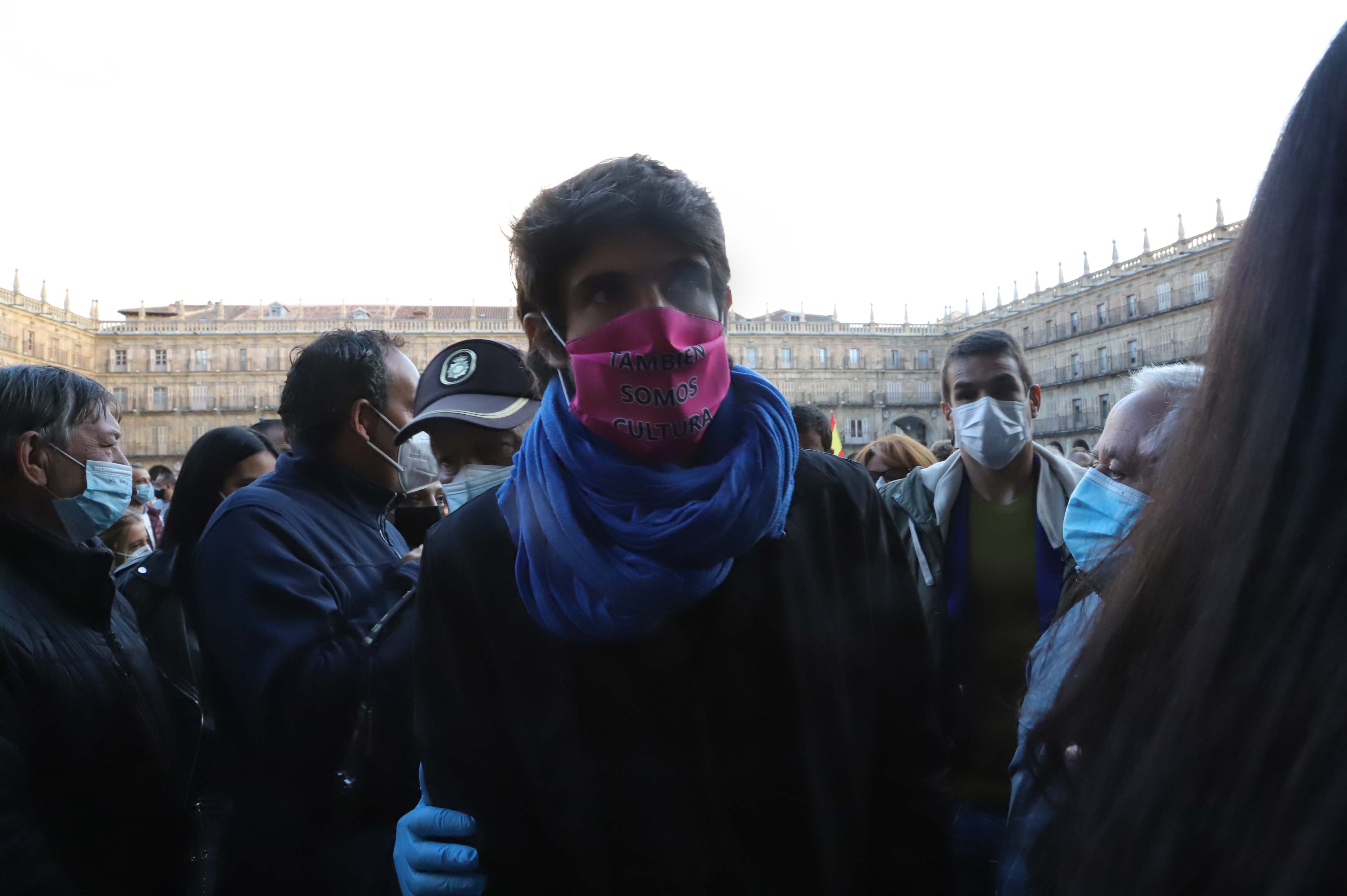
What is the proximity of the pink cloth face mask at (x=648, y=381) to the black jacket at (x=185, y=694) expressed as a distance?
1697 mm

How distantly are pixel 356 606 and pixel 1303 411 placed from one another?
2203mm

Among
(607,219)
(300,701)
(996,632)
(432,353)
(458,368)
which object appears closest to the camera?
(607,219)

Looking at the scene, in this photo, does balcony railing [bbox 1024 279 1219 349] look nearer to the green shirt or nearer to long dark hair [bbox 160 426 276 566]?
the green shirt

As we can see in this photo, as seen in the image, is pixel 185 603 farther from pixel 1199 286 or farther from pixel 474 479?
pixel 1199 286

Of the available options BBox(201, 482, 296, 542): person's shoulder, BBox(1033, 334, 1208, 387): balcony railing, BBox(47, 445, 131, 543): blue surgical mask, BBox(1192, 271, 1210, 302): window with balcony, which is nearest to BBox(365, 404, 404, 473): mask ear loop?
BBox(201, 482, 296, 542): person's shoulder

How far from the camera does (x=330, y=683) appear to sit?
6.48 feet

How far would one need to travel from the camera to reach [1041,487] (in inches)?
122

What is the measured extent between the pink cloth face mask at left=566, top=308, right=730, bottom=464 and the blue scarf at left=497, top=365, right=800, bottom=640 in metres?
0.04

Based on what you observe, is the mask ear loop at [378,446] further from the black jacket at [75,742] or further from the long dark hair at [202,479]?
the long dark hair at [202,479]

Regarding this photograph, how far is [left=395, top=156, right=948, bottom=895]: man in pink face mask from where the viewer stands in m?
1.33

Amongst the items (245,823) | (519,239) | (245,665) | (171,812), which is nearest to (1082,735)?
(519,239)

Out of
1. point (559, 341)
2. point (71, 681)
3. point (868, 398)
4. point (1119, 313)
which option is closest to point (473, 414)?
point (559, 341)

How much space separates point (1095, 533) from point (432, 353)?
158ft

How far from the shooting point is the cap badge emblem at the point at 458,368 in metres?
2.85
